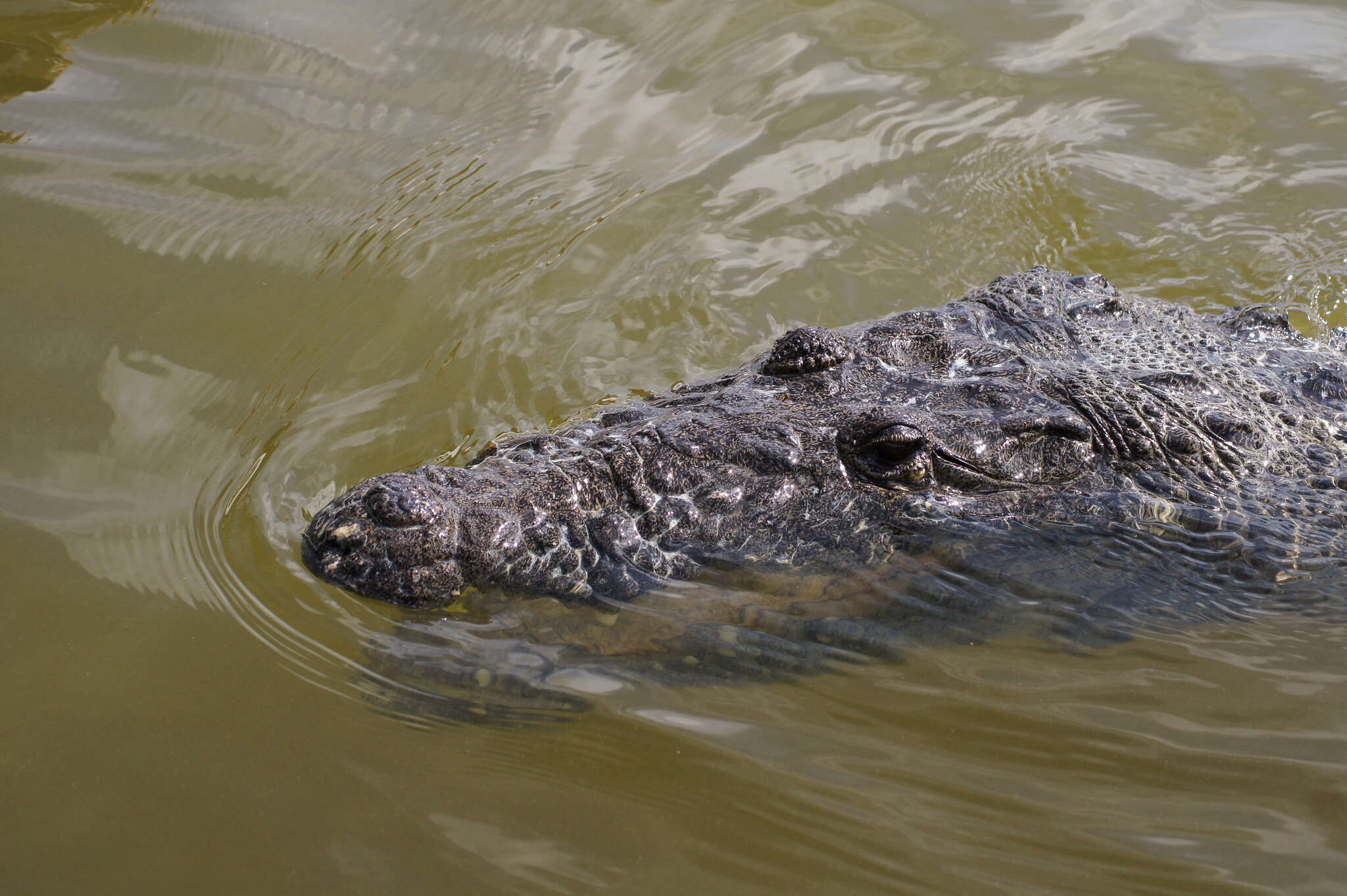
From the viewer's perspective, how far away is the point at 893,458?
158 inches

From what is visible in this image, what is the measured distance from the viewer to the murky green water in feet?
10.1

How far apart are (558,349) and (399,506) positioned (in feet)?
7.02

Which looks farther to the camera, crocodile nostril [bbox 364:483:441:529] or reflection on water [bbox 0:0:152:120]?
reflection on water [bbox 0:0:152:120]

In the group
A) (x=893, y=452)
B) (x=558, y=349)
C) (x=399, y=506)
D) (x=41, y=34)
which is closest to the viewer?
(x=399, y=506)

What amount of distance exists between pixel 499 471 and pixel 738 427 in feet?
3.07

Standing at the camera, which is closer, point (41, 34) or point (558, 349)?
point (558, 349)

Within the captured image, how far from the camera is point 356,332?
5.34m

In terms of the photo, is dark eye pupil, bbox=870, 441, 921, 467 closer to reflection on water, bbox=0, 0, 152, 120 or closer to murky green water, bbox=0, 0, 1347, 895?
murky green water, bbox=0, 0, 1347, 895

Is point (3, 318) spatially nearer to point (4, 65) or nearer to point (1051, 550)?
point (4, 65)

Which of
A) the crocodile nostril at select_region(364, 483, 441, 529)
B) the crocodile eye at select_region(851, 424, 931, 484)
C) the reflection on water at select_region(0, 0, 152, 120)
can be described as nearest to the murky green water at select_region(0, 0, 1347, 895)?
the reflection on water at select_region(0, 0, 152, 120)

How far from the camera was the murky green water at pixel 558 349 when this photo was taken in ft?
10.1

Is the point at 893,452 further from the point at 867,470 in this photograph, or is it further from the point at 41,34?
the point at 41,34

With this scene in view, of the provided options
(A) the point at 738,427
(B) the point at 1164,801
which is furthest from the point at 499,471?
(B) the point at 1164,801

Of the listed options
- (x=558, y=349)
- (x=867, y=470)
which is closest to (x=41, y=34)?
(x=558, y=349)
